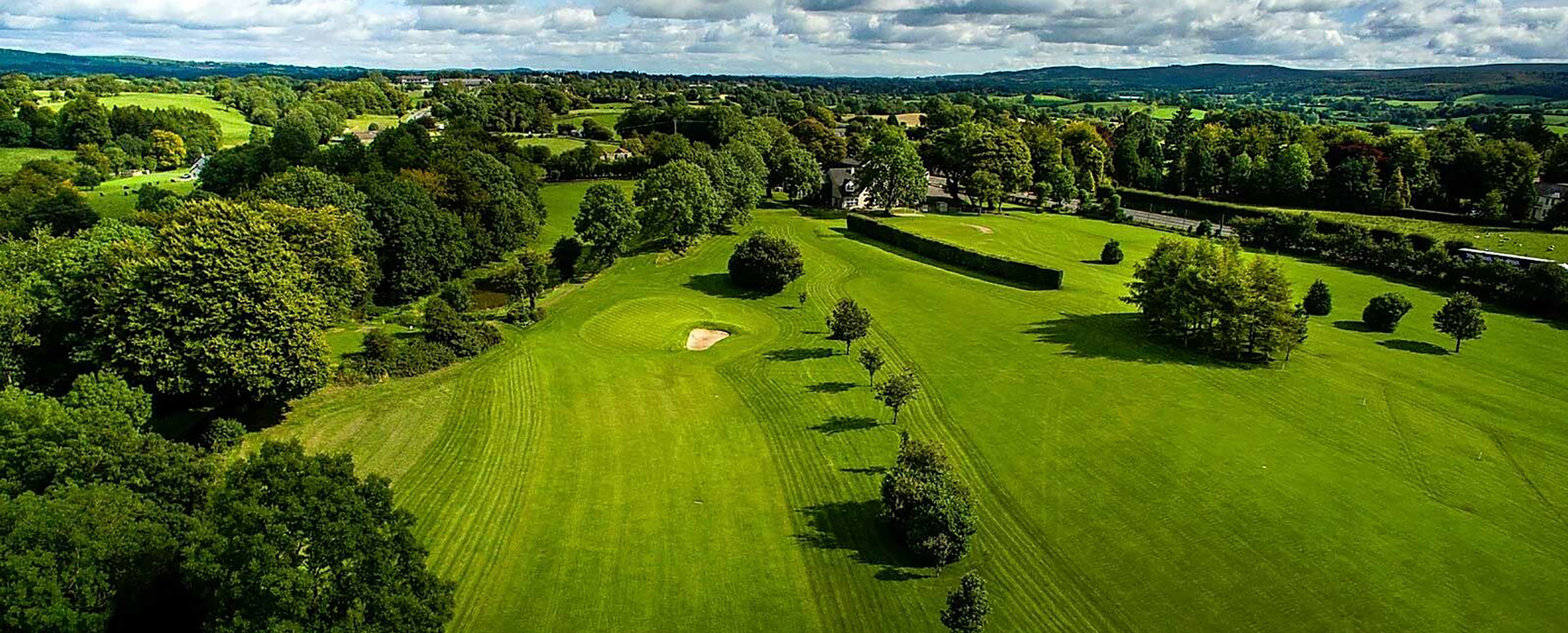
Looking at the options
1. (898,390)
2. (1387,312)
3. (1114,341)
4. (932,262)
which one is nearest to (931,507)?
(898,390)

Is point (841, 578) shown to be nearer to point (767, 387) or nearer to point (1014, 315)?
point (767, 387)

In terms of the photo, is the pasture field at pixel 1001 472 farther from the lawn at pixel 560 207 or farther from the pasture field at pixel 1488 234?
the lawn at pixel 560 207

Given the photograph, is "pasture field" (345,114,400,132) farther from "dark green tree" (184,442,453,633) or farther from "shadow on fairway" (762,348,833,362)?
"dark green tree" (184,442,453,633)

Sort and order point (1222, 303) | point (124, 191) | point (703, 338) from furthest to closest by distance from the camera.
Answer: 1. point (124, 191)
2. point (703, 338)
3. point (1222, 303)

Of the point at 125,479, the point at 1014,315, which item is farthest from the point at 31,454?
the point at 1014,315

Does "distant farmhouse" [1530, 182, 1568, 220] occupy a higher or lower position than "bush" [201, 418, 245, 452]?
higher

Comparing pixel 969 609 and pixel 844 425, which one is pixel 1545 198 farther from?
pixel 969 609

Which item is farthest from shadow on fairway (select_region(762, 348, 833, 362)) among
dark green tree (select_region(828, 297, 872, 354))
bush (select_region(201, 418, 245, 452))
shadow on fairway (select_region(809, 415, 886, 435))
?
bush (select_region(201, 418, 245, 452))
